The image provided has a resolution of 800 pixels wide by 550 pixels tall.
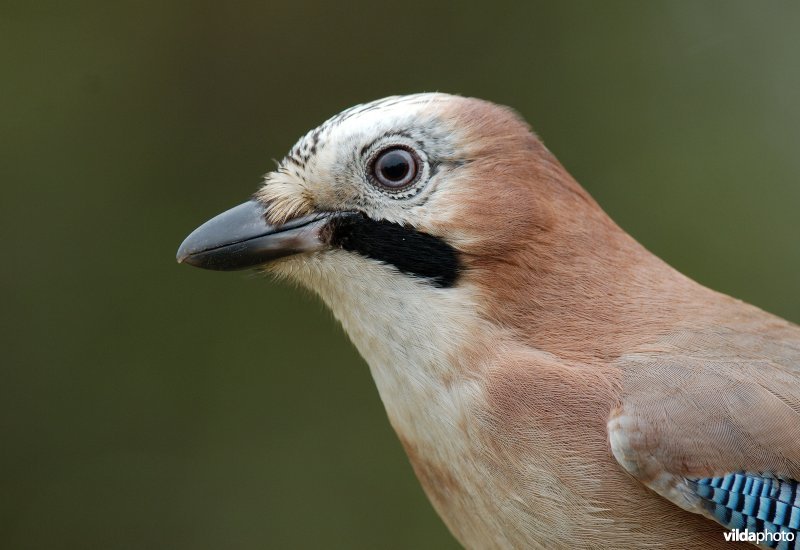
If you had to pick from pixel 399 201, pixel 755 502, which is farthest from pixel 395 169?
pixel 755 502

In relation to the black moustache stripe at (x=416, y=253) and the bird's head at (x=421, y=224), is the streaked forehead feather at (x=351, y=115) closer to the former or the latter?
the bird's head at (x=421, y=224)

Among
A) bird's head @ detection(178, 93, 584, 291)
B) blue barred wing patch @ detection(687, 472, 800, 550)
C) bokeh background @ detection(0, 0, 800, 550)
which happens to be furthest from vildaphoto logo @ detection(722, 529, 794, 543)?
bokeh background @ detection(0, 0, 800, 550)

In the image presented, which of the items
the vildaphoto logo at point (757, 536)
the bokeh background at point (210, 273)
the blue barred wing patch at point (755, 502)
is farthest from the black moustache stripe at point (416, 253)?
the bokeh background at point (210, 273)

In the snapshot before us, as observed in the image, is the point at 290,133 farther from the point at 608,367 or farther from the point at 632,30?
the point at 608,367

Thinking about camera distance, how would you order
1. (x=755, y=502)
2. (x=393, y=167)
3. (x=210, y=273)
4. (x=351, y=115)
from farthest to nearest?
(x=210, y=273) → (x=351, y=115) → (x=393, y=167) → (x=755, y=502)

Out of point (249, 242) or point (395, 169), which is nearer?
point (395, 169)

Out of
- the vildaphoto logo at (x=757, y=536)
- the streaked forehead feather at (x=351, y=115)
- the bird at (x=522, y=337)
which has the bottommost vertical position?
the vildaphoto logo at (x=757, y=536)

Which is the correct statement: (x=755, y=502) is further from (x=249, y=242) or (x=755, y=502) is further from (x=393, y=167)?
(x=249, y=242)
